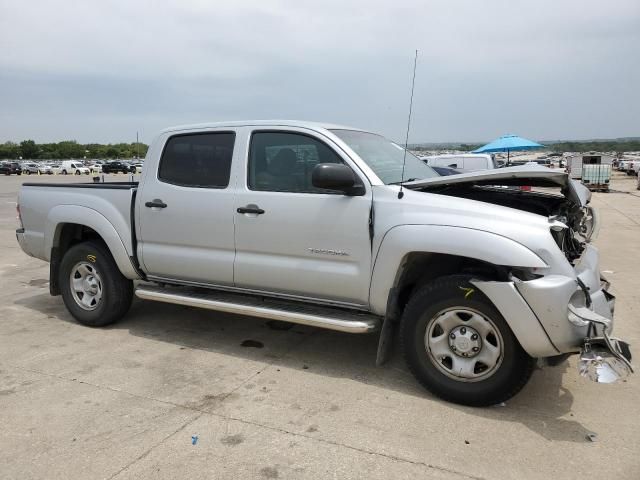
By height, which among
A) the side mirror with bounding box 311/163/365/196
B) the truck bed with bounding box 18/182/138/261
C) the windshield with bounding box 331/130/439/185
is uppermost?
the windshield with bounding box 331/130/439/185

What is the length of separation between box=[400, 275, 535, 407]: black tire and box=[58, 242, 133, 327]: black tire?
2.87 m

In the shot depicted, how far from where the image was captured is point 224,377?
4.19 m

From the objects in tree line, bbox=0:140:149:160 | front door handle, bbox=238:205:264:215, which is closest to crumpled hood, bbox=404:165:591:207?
front door handle, bbox=238:205:264:215

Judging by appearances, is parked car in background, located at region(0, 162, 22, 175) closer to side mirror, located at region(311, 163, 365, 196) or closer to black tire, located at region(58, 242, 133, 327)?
black tire, located at region(58, 242, 133, 327)

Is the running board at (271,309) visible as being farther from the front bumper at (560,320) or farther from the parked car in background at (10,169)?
the parked car in background at (10,169)

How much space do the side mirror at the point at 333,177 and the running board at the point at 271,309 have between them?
0.94m

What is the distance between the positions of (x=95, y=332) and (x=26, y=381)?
46.2 inches

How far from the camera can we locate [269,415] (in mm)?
3561

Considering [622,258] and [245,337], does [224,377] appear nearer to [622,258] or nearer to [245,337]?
[245,337]

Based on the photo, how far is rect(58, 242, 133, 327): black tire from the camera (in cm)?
525

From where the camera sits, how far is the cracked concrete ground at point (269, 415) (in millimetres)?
2988

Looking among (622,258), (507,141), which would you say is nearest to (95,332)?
(622,258)

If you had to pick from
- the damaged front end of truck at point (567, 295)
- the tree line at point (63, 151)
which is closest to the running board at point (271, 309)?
the damaged front end of truck at point (567, 295)

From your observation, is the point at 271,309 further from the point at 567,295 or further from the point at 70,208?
the point at 70,208
